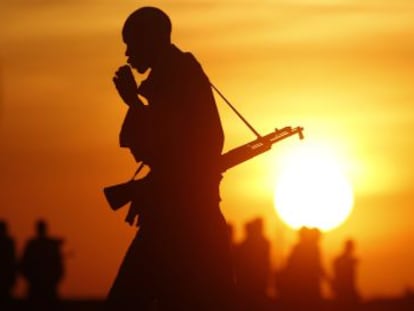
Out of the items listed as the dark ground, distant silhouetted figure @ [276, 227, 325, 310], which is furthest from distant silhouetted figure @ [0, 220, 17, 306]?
distant silhouetted figure @ [276, 227, 325, 310]

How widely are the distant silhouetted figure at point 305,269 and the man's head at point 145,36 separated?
23094 millimetres

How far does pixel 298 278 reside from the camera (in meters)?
38.9

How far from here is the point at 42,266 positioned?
3397 centimetres

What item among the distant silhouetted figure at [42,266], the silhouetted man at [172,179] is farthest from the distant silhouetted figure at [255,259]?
the silhouetted man at [172,179]

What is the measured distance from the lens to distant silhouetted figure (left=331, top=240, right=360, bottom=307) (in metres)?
40.3

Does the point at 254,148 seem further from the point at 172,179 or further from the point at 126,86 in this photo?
the point at 126,86

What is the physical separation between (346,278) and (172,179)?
26705 millimetres

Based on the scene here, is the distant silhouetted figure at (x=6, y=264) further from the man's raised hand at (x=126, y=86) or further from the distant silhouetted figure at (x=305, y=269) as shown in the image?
the man's raised hand at (x=126, y=86)

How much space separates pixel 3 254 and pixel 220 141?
18.6 m

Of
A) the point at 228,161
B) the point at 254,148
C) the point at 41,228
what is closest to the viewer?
the point at 228,161

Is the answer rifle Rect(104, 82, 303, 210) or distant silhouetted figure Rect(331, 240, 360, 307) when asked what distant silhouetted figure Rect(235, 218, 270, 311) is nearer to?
distant silhouetted figure Rect(331, 240, 360, 307)

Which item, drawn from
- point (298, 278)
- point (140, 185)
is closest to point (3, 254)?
point (298, 278)

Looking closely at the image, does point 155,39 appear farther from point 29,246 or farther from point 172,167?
point 29,246

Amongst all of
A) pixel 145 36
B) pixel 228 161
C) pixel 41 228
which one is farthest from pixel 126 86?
pixel 41 228
